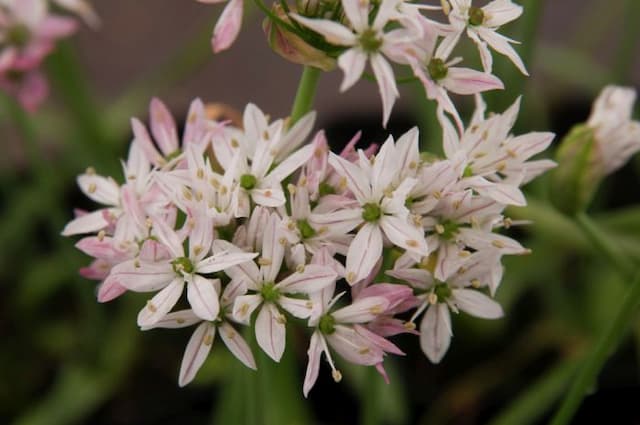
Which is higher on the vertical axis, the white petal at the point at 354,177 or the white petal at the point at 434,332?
the white petal at the point at 354,177

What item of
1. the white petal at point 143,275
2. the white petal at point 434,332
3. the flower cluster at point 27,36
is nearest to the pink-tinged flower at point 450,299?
the white petal at point 434,332

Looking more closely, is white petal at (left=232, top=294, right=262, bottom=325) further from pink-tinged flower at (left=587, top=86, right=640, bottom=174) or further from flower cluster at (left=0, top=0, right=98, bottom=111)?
flower cluster at (left=0, top=0, right=98, bottom=111)

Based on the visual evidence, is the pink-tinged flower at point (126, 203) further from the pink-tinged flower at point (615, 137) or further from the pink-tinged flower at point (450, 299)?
the pink-tinged flower at point (615, 137)

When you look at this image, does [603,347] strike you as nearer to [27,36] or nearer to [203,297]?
[203,297]

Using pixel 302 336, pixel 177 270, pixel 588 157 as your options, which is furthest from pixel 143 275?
pixel 302 336

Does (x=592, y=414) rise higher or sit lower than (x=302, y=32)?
lower

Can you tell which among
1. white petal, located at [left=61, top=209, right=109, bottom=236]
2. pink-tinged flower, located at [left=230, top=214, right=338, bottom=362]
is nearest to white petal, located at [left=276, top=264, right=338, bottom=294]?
pink-tinged flower, located at [left=230, top=214, right=338, bottom=362]

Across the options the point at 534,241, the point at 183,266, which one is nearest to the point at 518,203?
the point at 183,266

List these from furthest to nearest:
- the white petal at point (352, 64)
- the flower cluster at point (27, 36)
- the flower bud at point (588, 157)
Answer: the flower cluster at point (27, 36) → the flower bud at point (588, 157) → the white petal at point (352, 64)

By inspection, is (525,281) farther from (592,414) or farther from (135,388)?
(135,388)
